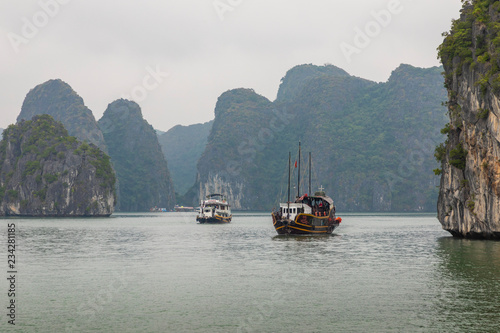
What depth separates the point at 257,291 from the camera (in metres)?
27.4

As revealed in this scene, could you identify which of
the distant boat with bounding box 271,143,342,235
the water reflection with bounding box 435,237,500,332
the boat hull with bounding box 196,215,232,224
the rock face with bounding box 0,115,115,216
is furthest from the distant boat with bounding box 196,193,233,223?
the water reflection with bounding box 435,237,500,332

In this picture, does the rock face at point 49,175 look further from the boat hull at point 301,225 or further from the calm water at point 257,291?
the calm water at point 257,291

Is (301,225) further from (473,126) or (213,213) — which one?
(213,213)

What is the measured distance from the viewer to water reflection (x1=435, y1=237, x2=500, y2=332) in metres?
20.5

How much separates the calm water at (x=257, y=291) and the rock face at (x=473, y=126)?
6.05m

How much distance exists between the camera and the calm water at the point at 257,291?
20578mm

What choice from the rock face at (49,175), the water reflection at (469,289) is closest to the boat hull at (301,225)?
the water reflection at (469,289)

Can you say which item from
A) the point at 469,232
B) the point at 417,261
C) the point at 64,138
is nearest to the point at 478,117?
the point at 469,232

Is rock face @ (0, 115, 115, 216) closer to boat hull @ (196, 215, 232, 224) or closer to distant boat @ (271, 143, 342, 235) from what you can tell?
boat hull @ (196, 215, 232, 224)

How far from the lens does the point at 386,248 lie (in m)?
51.6

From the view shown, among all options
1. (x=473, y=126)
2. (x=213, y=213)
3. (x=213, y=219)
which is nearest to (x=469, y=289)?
(x=473, y=126)

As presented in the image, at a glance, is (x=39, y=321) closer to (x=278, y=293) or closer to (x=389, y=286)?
(x=278, y=293)

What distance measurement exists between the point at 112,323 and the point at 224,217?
92.6m

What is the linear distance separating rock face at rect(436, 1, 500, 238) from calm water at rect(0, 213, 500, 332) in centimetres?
605
